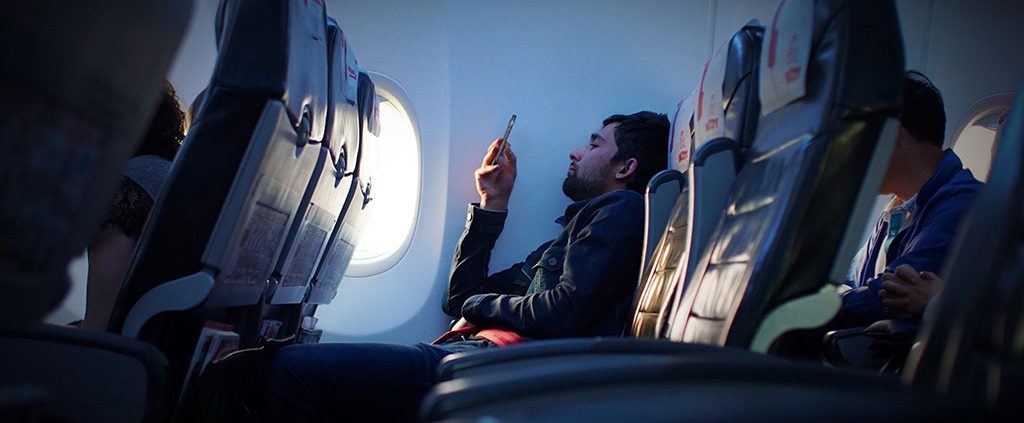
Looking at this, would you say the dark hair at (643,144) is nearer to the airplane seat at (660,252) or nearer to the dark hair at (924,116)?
the airplane seat at (660,252)

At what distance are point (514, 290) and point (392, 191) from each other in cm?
81

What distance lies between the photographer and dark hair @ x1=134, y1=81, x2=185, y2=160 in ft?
8.06

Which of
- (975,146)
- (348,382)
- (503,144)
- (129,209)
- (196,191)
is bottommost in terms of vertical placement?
(348,382)

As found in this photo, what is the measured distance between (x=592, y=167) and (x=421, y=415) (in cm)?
270

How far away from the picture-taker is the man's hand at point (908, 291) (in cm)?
196

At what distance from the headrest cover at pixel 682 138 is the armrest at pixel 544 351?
157cm

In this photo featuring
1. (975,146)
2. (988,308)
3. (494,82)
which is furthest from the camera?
(975,146)

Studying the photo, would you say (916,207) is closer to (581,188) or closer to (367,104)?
(581,188)

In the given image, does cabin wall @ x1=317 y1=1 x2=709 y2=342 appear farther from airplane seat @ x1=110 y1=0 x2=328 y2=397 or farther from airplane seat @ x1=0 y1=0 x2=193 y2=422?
airplane seat @ x1=0 y1=0 x2=193 y2=422

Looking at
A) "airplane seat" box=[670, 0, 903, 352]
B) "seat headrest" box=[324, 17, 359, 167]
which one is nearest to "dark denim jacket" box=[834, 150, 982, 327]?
"airplane seat" box=[670, 0, 903, 352]

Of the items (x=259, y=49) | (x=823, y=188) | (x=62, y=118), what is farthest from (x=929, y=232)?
(x=62, y=118)

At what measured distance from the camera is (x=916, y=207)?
8.11ft

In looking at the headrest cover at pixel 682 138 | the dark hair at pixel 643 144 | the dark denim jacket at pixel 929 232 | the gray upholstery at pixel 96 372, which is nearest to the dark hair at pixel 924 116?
the dark denim jacket at pixel 929 232

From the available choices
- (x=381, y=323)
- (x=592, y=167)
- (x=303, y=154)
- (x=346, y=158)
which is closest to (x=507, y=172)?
(x=592, y=167)
